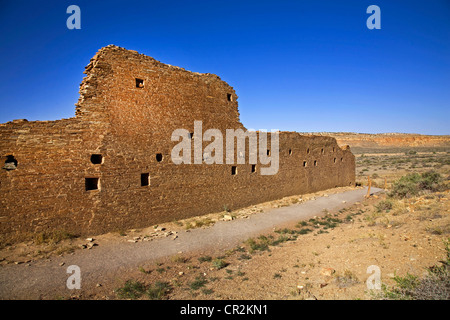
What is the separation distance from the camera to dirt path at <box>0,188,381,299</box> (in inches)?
221

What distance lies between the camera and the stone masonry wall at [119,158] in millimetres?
7660

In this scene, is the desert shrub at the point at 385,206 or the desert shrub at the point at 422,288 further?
the desert shrub at the point at 385,206

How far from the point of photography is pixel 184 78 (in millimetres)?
11367

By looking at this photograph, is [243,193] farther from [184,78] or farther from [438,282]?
[438,282]

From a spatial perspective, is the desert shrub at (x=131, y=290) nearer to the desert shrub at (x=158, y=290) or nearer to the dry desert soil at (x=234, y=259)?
the dry desert soil at (x=234, y=259)

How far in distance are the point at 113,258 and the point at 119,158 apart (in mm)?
3734

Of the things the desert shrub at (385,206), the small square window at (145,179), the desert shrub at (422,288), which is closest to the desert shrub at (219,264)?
the desert shrub at (422,288)

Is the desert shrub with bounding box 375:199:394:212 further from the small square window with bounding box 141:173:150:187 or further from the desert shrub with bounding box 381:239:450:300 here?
the small square window with bounding box 141:173:150:187

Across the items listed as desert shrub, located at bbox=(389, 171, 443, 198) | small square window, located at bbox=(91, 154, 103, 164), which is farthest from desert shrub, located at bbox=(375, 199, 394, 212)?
small square window, located at bbox=(91, 154, 103, 164)

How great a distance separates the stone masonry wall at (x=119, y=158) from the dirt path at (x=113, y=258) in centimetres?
148

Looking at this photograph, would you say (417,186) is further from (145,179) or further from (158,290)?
(158,290)

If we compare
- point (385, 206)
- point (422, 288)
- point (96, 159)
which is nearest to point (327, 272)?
point (422, 288)

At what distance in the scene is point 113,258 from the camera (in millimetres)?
7234
